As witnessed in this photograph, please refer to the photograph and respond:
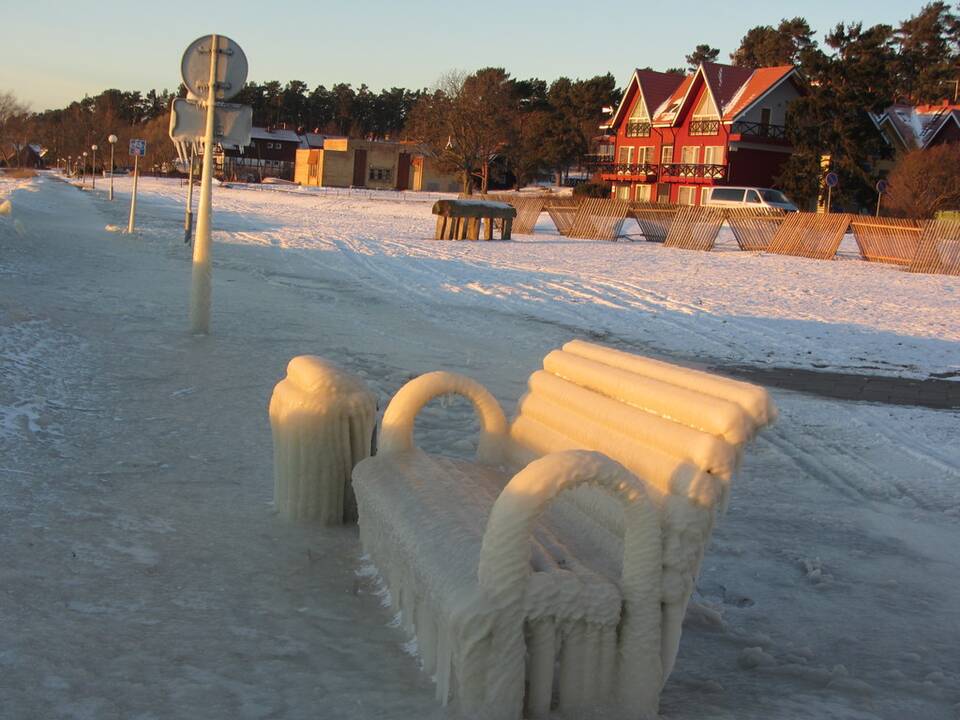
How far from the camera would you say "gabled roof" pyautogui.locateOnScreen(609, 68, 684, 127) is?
209 feet

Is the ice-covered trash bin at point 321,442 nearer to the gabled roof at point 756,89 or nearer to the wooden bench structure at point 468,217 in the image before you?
the wooden bench structure at point 468,217

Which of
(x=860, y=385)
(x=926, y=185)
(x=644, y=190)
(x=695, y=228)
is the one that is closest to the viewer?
(x=860, y=385)

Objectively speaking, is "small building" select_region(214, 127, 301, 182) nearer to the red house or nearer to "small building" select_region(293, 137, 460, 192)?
"small building" select_region(293, 137, 460, 192)

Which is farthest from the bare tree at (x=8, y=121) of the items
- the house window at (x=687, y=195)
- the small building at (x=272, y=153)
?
the house window at (x=687, y=195)

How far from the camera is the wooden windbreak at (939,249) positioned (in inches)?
944

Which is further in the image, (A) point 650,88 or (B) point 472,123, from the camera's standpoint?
(B) point 472,123

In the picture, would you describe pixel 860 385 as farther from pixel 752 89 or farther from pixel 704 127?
pixel 704 127

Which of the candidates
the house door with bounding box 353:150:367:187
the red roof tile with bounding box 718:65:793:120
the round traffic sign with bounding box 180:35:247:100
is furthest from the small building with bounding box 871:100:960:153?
the house door with bounding box 353:150:367:187

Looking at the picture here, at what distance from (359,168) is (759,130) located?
54593 mm

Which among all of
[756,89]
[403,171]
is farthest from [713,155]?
[403,171]

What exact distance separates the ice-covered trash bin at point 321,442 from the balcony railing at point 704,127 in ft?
180

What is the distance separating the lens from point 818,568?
4840 mm

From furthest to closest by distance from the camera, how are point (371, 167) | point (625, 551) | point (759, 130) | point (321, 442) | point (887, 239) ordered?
point (371, 167), point (759, 130), point (887, 239), point (321, 442), point (625, 551)

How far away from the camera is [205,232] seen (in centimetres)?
995
